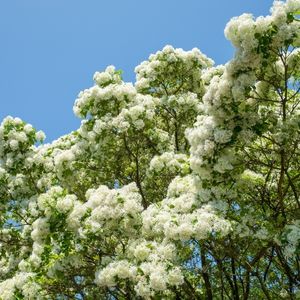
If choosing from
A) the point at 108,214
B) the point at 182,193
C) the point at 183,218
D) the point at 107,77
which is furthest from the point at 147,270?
the point at 107,77

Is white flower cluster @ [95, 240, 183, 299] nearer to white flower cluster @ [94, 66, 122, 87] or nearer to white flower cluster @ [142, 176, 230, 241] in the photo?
white flower cluster @ [142, 176, 230, 241]

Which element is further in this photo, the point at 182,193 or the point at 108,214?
the point at 182,193

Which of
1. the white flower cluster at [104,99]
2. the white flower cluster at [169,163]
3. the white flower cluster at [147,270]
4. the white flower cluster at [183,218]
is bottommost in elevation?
the white flower cluster at [147,270]

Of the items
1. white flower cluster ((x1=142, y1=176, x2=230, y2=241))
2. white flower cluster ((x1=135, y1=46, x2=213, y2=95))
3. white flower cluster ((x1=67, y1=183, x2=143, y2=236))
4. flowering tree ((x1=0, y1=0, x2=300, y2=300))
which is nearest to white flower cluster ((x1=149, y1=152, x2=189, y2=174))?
flowering tree ((x1=0, y1=0, x2=300, y2=300))

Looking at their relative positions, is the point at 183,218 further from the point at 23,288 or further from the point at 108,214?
the point at 23,288

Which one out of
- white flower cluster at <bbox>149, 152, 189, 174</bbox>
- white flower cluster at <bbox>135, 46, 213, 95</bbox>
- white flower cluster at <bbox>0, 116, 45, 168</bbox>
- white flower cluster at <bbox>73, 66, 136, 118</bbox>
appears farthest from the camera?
white flower cluster at <bbox>135, 46, 213, 95</bbox>

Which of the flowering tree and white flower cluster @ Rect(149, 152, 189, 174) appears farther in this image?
white flower cluster @ Rect(149, 152, 189, 174)

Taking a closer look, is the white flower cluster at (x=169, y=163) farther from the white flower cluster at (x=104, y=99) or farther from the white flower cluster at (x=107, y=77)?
the white flower cluster at (x=107, y=77)

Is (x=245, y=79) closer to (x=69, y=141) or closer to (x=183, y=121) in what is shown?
(x=183, y=121)

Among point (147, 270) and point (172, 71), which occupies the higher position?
point (172, 71)

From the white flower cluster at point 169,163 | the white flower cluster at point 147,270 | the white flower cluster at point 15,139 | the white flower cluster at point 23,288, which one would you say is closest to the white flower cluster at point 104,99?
the white flower cluster at point 169,163

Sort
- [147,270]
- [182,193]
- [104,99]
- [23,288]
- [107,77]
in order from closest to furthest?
[147,270] → [23,288] → [182,193] → [104,99] → [107,77]

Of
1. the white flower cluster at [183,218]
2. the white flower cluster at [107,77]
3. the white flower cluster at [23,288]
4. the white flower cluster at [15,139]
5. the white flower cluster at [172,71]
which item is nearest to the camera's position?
the white flower cluster at [183,218]

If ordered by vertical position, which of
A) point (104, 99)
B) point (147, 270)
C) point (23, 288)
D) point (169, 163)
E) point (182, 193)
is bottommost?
point (147, 270)
